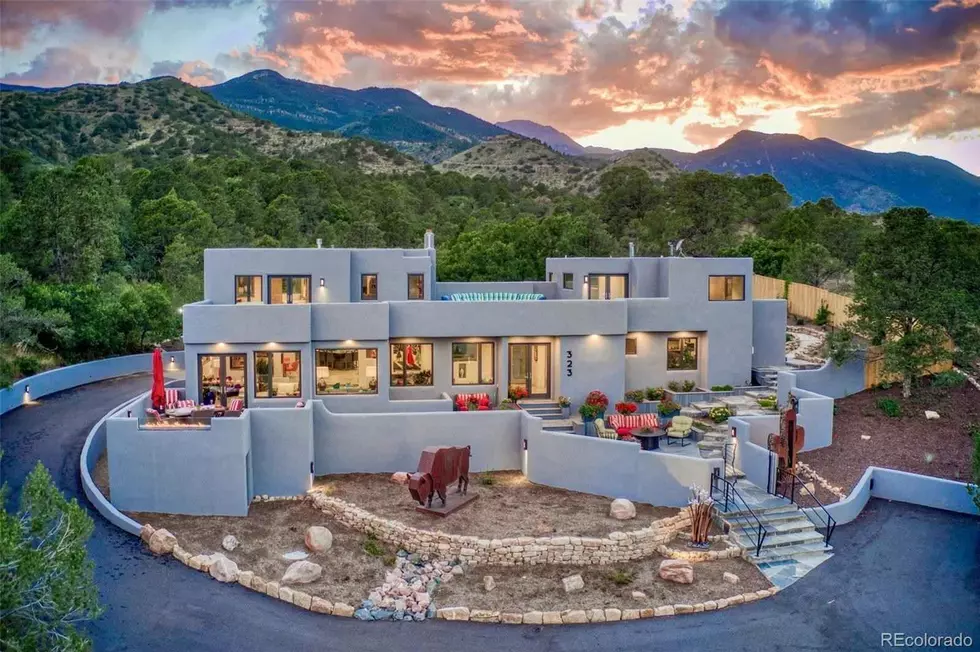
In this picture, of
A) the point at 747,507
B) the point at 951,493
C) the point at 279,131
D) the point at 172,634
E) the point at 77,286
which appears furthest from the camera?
the point at 279,131

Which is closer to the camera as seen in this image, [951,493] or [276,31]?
[951,493]

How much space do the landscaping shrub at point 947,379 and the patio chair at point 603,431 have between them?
38.5ft

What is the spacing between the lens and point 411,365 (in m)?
22.5

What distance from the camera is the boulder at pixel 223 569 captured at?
14.4 m

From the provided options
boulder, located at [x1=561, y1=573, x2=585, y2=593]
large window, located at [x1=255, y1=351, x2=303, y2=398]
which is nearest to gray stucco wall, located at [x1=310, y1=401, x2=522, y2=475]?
large window, located at [x1=255, y1=351, x2=303, y2=398]

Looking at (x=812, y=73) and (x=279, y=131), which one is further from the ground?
(x=279, y=131)

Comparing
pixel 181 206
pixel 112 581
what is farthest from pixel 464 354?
pixel 181 206

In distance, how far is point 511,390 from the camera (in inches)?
882

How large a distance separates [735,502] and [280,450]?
1118 centimetres

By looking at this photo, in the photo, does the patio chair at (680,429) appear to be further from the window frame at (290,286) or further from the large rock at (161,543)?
the large rock at (161,543)

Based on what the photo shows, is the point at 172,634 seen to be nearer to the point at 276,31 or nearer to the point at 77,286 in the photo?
the point at 77,286

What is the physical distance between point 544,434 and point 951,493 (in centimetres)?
1028

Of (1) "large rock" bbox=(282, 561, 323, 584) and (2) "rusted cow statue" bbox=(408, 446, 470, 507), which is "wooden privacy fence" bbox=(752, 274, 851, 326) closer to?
(2) "rusted cow statue" bbox=(408, 446, 470, 507)

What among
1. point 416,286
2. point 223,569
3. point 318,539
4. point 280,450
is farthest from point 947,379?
point 223,569
